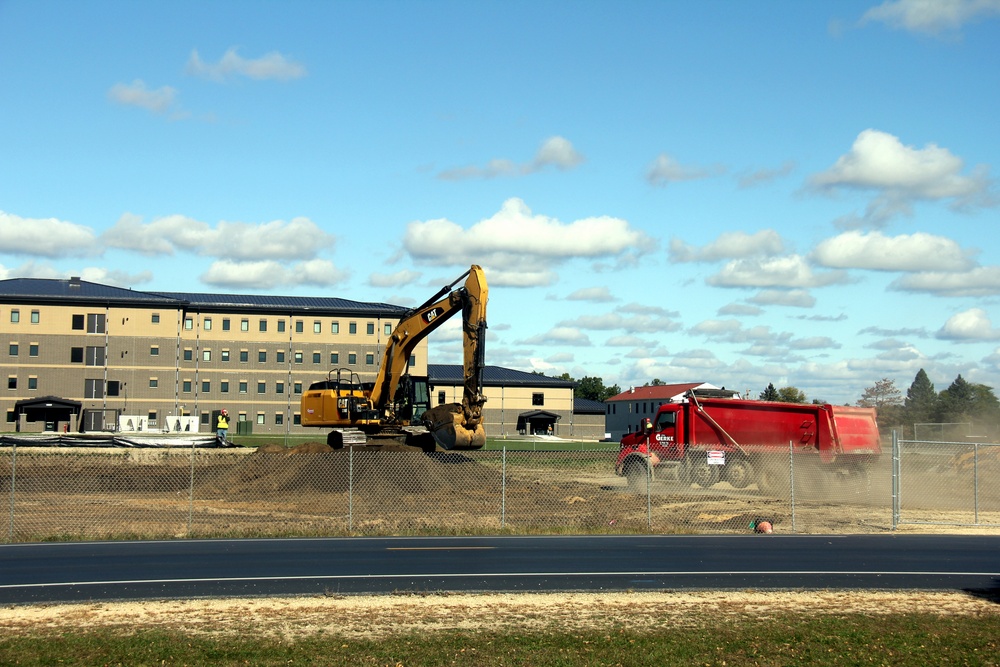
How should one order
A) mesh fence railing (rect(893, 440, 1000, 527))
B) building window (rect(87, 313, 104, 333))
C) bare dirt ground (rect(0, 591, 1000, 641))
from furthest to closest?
building window (rect(87, 313, 104, 333)), mesh fence railing (rect(893, 440, 1000, 527)), bare dirt ground (rect(0, 591, 1000, 641))

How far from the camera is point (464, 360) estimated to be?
34375 mm

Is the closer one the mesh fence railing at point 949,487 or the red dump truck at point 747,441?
the mesh fence railing at point 949,487

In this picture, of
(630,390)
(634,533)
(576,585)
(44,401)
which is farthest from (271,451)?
(630,390)

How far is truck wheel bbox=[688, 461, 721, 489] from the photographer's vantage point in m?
33.0

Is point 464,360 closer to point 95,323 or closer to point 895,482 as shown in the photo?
point 895,482

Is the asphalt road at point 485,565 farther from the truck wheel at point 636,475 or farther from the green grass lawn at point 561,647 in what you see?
the truck wheel at point 636,475

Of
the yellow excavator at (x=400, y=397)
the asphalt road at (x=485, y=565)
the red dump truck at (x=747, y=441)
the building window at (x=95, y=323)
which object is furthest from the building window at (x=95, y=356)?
the asphalt road at (x=485, y=565)

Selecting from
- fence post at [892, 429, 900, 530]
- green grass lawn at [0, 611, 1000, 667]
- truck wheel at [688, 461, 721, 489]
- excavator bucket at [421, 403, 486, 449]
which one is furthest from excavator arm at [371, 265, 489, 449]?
green grass lawn at [0, 611, 1000, 667]

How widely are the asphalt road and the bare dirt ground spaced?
77cm

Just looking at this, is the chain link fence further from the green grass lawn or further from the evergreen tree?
the evergreen tree

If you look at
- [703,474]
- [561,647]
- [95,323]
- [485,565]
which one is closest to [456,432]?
[703,474]

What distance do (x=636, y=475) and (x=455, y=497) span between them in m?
6.42

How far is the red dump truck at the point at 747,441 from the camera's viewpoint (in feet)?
108

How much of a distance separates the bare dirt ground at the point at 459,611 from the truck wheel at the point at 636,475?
1750 centimetres
